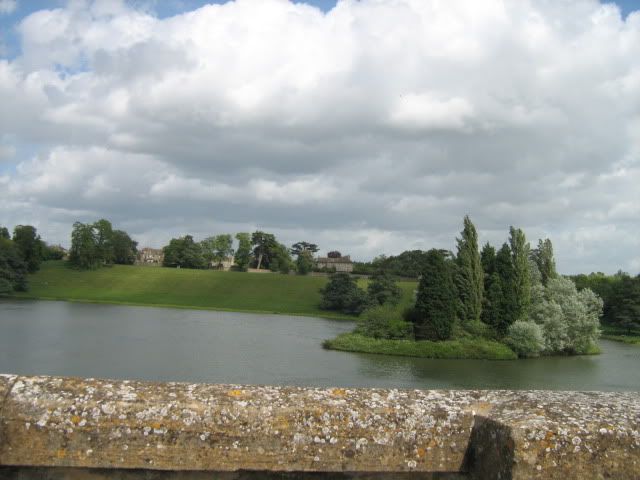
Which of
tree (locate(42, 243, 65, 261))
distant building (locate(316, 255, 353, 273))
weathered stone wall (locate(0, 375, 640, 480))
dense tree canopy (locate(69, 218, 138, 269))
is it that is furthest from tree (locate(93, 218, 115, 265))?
weathered stone wall (locate(0, 375, 640, 480))

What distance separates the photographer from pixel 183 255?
12912cm

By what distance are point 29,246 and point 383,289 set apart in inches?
2477

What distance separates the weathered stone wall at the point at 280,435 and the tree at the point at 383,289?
72.1 meters

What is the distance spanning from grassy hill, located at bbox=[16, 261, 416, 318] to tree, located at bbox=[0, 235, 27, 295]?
1.89 meters

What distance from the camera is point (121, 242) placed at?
387 ft

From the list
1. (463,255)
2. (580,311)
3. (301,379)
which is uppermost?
(463,255)

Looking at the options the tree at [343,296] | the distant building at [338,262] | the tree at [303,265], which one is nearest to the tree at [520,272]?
the tree at [343,296]

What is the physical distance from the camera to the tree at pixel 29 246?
9912 centimetres

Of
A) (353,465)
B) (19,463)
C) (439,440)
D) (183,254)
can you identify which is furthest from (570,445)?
(183,254)

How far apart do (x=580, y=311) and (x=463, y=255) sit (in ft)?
36.5

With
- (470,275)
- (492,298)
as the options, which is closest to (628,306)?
(492,298)

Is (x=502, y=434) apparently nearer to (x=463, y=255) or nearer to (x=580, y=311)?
(x=463, y=255)

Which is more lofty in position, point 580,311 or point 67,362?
point 580,311

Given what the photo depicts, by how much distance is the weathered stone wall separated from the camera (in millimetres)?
2908
